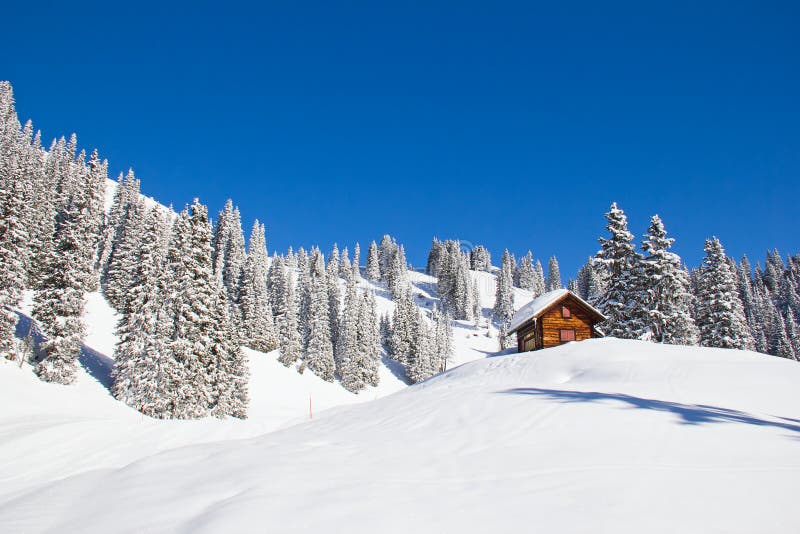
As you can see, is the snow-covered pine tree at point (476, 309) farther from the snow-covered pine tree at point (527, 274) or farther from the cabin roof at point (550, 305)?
the cabin roof at point (550, 305)

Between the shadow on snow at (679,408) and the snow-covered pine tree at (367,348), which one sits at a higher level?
the snow-covered pine tree at (367,348)

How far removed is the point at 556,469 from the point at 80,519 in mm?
6276

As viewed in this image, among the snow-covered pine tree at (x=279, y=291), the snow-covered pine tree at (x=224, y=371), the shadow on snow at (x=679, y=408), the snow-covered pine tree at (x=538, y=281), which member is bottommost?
the shadow on snow at (x=679, y=408)

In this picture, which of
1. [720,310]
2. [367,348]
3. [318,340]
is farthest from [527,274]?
[720,310]

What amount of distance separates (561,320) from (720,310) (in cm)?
1370

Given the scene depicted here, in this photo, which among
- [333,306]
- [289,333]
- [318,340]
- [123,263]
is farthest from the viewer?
[333,306]

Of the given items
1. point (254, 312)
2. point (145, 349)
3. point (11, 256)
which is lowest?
point (145, 349)

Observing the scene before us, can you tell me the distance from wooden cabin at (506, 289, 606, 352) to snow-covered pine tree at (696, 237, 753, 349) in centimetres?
977

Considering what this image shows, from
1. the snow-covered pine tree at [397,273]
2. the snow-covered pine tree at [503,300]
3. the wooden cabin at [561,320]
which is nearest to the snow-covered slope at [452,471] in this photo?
the wooden cabin at [561,320]

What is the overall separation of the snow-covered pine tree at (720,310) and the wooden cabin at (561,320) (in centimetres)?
977

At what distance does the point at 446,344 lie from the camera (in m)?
91.4

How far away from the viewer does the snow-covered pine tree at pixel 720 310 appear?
35656 millimetres

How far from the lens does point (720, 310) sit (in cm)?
3619

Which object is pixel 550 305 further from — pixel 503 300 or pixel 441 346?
pixel 503 300
